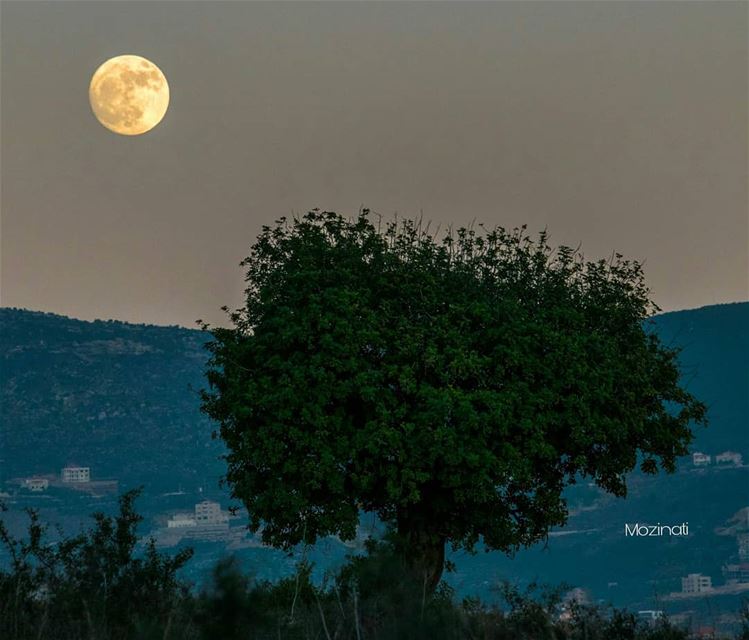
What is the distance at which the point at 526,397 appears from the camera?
33.8 metres

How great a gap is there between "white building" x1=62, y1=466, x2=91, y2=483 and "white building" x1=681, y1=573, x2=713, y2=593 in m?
57.7

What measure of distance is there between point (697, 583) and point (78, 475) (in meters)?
60.9

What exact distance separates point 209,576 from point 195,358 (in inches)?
5340

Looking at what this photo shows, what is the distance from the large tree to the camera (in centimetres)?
3303

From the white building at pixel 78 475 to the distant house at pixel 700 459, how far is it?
60.7 metres

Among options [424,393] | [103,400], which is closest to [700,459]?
[103,400]

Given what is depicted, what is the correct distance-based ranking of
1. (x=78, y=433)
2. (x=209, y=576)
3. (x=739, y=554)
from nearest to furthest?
1. (x=209, y=576)
2. (x=739, y=554)
3. (x=78, y=433)

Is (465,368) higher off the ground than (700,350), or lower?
lower

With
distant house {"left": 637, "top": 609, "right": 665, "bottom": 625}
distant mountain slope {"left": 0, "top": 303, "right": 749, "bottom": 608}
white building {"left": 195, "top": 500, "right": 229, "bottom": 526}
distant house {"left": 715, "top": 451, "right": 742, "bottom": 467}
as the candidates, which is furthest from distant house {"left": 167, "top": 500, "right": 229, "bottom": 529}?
distant house {"left": 637, "top": 609, "right": 665, "bottom": 625}

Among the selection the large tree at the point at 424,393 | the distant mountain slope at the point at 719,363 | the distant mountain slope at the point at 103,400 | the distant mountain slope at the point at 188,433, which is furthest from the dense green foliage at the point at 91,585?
the distant mountain slope at the point at 719,363

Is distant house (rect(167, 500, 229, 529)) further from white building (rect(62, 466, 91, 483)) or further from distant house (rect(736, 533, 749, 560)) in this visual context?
distant house (rect(736, 533, 749, 560))

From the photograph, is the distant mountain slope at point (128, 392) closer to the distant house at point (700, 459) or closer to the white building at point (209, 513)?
the distant house at point (700, 459)

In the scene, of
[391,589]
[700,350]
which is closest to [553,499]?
[391,589]

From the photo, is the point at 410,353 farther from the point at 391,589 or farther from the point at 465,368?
the point at 391,589
